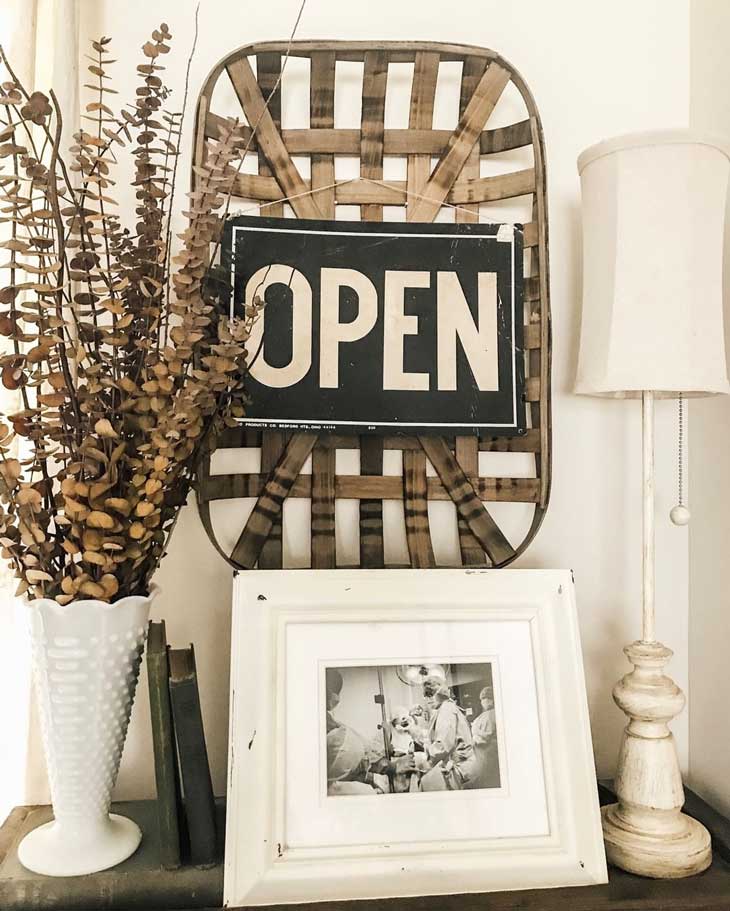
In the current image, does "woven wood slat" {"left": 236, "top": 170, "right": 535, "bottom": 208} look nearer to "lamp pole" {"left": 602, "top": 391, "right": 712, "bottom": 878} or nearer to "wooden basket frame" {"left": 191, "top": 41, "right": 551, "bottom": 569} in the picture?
"wooden basket frame" {"left": 191, "top": 41, "right": 551, "bottom": 569}

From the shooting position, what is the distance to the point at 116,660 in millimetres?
887

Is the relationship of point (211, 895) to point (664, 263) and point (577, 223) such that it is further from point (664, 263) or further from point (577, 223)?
point (577, 223)

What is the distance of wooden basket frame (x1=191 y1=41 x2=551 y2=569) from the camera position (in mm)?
1115

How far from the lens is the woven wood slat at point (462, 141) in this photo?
1.14 metres

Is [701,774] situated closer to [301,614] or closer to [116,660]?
[301,614]

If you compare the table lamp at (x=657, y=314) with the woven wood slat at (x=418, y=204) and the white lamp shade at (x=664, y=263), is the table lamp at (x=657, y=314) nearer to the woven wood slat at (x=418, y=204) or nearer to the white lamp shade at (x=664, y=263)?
the white lamp shade at (x=664, y=263)

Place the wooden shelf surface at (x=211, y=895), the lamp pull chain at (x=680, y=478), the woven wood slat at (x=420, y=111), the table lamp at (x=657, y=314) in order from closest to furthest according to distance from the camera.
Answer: the wooden shelf surface at (x=211, y=895) → the table lamp at (x=657, y=314) → the lamp pull chain at (x=680, y=478) → the woven wood slat at (x=420, y=111)

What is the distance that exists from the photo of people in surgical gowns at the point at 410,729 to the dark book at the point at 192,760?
0.46ft

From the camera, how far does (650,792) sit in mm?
945

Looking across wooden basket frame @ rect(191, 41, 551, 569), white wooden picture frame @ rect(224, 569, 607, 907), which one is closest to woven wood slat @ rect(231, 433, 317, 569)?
wooden basket frame @ rect(191, 41, 551, 569)

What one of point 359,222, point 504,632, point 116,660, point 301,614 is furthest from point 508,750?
point 359,222

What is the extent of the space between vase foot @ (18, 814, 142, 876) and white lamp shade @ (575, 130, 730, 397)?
78 centimetres

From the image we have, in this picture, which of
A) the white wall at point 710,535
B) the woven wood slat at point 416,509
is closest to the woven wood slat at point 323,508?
the woven wood slat at point 416,509

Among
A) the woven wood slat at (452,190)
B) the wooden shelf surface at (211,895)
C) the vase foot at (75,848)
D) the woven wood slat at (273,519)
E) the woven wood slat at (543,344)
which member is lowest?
the wooden shelf surface at (211,895)
